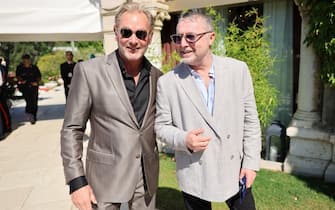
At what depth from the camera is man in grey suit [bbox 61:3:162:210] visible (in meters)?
1.85

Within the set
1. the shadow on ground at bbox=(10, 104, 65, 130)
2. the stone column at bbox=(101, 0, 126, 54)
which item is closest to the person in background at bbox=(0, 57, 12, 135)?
the shadow on ground at bbox=(10, 104, 65, 130)

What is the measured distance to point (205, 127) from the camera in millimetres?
1920

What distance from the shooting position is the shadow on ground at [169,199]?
12.0 ft

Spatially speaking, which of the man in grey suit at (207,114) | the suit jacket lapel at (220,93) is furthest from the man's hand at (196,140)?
the suit jacket lapel at (220,93)

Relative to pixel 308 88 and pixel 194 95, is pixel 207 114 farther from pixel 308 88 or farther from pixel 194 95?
pixel 308 88

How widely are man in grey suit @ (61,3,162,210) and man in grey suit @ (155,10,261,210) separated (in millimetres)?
150

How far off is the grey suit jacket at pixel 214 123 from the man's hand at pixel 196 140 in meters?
0.10

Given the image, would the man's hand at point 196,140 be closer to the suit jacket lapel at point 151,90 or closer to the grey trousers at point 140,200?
the suit jacket lapel at point 151,90

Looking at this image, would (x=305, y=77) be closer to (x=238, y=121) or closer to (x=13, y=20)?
(x=238, y=121)

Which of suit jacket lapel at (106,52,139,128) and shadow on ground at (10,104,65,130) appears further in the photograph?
shadow on ground at (10,104,65,130)

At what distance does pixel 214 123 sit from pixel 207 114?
0.07 meters

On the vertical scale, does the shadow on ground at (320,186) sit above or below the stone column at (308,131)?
below

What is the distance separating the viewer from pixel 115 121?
6.21 ft

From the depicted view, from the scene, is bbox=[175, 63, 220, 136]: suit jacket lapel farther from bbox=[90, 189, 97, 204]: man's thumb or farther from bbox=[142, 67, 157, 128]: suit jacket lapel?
bbox=[90, 189, 97, 204]: man's thumb
